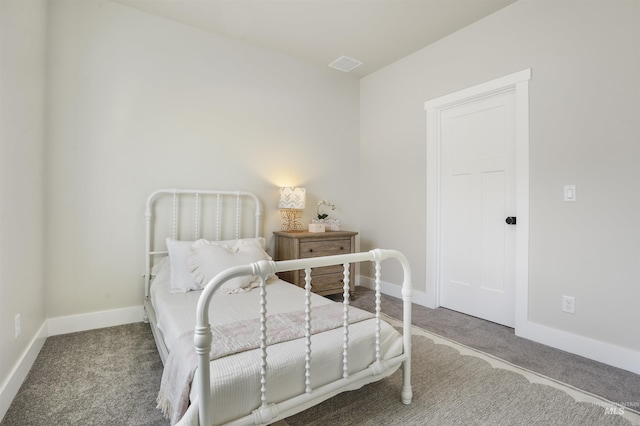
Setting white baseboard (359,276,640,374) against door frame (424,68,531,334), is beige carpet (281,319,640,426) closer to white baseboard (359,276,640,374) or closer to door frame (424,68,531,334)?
white baseboard (359,276,640,374)

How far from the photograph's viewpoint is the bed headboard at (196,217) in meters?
2.70

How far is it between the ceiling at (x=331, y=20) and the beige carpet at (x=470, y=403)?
2709 millimetres

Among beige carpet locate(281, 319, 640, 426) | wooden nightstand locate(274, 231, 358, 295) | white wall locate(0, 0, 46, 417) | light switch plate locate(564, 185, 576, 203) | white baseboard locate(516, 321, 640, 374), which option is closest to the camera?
beige carpet locate(281, 319, 640, 426)

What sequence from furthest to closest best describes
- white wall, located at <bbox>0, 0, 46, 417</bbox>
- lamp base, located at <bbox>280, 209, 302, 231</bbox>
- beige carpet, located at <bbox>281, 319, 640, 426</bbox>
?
lamp base, located at <bbox>280, 209, 302, 231</bbox> < white wall, located at <bbox>0, 0, 46, 417</bbox> < beige carpet, located at <bbox>281, 319, 640, 426</bbox>

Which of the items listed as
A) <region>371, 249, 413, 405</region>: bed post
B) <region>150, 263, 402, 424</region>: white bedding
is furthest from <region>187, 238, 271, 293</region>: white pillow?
<region>371, 249, 413, 405</region>: bed post

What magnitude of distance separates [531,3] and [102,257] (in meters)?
3.90

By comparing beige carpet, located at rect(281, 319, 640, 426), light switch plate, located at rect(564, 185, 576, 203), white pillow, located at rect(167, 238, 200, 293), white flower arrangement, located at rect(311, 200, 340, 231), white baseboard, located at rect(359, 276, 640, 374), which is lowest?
beige carpet, located at rect(281, 319, 640, 426)

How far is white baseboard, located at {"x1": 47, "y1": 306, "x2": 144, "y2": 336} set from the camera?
93.3 inches

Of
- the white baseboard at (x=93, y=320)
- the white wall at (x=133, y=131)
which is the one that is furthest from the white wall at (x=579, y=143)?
the white baseboard at (x=93, y=320)

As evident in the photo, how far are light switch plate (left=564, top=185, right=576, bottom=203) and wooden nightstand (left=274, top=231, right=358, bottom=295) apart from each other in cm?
182

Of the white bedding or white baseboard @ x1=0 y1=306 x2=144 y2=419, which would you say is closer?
the white bedding

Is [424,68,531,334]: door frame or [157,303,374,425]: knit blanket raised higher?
[424,68,531,334]: door frame

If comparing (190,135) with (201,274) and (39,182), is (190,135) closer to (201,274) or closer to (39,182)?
(39,182)

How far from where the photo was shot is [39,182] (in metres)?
2.21
